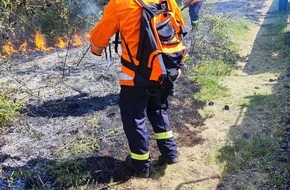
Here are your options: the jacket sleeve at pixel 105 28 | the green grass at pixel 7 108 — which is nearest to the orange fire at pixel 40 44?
the green grass at pixel 7 108

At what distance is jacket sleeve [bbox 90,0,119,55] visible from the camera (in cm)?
299

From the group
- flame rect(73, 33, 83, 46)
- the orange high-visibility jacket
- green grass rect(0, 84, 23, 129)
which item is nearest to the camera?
the orange high-visibility jacket

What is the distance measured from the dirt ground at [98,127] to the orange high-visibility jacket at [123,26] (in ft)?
3.62

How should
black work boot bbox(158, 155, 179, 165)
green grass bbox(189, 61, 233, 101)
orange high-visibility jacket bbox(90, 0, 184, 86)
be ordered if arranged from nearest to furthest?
orange high-visibility jacket bbox(90, 0, 184, 86)
black work boot bbox(158, 155, 179, 165)
green grass bbox(189, 61, 233, 101)

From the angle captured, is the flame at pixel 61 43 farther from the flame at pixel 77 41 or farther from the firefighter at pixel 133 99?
the firefighter at pixel 133 99

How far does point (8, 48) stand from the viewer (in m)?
7.11

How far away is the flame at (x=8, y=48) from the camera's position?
702 centimetres

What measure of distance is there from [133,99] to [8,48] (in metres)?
4.98

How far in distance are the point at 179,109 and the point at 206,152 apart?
1161 mm

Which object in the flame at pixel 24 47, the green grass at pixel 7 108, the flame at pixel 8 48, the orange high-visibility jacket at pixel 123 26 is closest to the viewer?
the orange high-visibility jacket at pixel 123 26

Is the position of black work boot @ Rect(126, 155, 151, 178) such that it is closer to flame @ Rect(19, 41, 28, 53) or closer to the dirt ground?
the dirt ground

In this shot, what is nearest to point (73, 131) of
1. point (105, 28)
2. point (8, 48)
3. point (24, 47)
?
point (105, 28)

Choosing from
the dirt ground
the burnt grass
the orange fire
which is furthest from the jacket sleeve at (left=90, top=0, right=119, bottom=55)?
the orange fire

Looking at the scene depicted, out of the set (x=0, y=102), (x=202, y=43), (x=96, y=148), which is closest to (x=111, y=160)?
(x=96, y=148)
